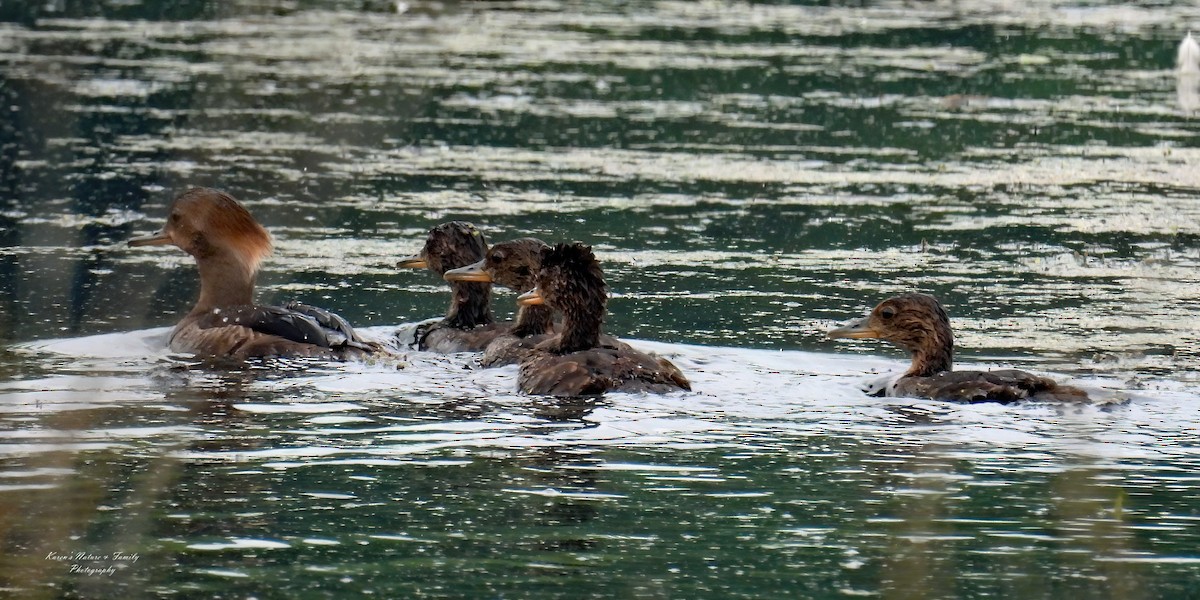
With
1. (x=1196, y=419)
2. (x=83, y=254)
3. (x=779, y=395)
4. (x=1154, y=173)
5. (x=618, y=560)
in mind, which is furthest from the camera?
(x=1154, y=173)

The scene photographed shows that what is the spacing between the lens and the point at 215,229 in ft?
39.1

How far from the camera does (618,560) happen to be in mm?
7004

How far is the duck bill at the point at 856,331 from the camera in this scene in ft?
36.1

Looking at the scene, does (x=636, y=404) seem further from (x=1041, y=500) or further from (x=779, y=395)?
(x=1041, y=500)

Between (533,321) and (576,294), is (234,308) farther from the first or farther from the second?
(576,294)

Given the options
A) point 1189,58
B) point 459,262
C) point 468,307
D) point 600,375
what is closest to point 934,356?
point 600,375

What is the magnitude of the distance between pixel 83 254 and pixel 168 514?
673 centimetres

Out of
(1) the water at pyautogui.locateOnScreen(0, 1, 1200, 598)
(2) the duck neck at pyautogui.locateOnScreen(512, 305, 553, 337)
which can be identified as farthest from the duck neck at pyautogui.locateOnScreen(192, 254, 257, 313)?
(2) the duck neck at pyautogui.locateOnScreen(512, 305, 553, 337)

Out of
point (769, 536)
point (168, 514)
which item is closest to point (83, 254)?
point (168, 514)

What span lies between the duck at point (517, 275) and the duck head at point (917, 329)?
1.82 meters

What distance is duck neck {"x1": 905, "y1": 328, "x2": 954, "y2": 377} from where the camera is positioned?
10469mm

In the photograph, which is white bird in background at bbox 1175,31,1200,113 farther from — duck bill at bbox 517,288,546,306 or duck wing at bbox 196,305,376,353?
duck wing at bbox 196,305,376,353

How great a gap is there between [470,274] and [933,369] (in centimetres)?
290

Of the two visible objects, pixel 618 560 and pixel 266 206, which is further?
pixel 266 206
